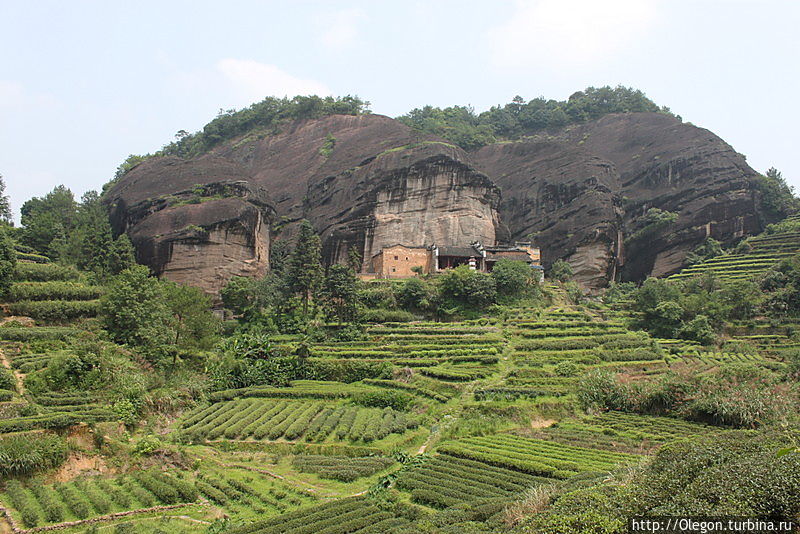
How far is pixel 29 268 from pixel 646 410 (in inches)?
1607

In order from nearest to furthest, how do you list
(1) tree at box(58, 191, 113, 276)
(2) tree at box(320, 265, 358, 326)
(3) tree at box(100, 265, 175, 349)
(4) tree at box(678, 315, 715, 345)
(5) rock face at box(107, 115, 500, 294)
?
(3) tree at box(100, 265, 175, 349), (4) tree at box(678, 315, 715, 345), (2) tree at box(320, 265, 358, 326), (1) tree at box(58, 191, 113, 276), (5) rock face at box(107, 115, 500, 294)

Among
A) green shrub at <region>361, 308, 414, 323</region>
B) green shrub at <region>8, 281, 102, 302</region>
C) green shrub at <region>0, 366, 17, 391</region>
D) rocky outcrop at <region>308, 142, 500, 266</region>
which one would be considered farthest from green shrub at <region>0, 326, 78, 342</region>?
rocky outcrop at <region>308, 142, 500, 266</region>

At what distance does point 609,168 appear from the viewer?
228 ft

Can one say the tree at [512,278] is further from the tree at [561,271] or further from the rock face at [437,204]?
the rock face at [437,204]

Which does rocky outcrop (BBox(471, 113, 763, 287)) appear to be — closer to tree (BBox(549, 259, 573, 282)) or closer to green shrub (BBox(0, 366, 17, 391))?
tree (BBox(549, 259, 573, 282))

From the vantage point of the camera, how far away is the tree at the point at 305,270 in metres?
45.5

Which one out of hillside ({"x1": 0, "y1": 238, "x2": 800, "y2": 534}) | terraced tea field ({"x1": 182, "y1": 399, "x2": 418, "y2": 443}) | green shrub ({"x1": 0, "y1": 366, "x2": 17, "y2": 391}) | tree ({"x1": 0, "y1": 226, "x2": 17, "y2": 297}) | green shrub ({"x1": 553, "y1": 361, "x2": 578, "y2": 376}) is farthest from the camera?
tree ({"x1": 0, "y1": 226, "x2": 17, "y2": 297})

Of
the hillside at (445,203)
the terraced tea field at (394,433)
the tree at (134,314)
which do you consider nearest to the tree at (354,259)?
the hillside at (445,203)

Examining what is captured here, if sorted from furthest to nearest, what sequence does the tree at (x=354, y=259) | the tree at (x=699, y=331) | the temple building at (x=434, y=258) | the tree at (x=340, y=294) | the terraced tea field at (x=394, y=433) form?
the tree at (x=354, y=259) < the temple building at (x=434, y=258) < the tree at (x=340, y=294) < the tree at (x=699, y=331) < the terraced tea field at (x=394, y=433)

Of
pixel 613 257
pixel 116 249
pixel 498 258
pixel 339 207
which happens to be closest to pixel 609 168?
pixel 613 257

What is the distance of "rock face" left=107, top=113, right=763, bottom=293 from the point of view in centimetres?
5256

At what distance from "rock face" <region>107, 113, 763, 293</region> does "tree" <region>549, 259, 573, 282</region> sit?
3.33m

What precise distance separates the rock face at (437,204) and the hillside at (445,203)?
0.47 ft

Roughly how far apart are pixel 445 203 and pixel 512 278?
1455 centimetres
